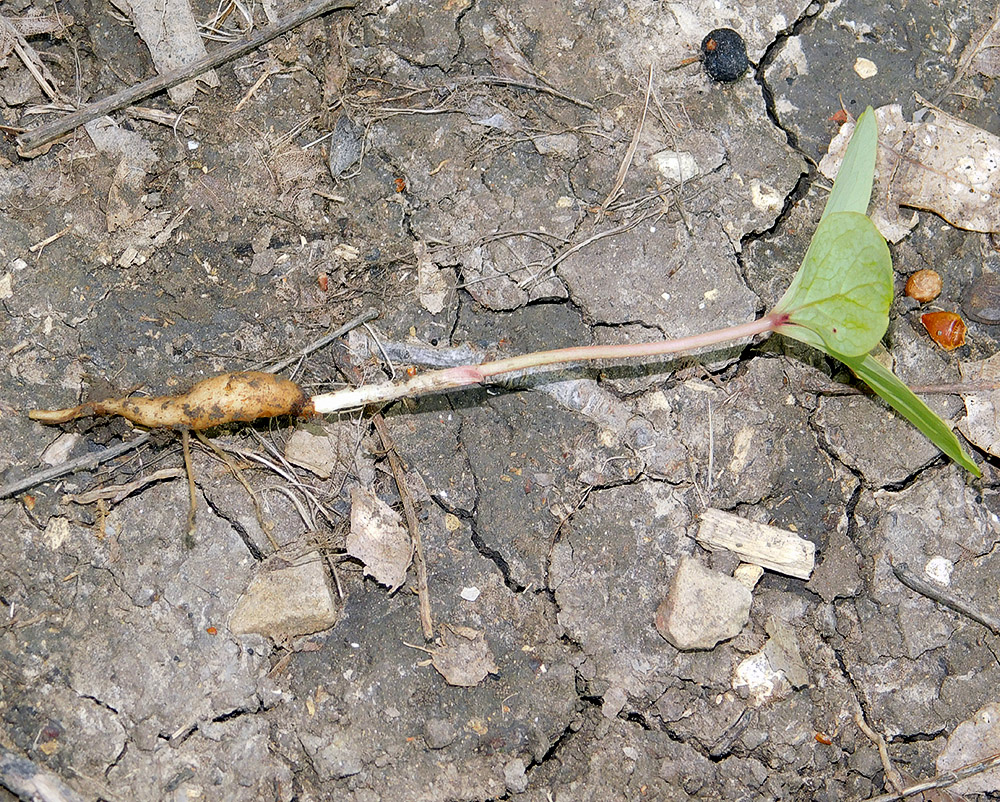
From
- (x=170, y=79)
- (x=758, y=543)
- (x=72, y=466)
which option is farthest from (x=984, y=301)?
(x=72, y=466)

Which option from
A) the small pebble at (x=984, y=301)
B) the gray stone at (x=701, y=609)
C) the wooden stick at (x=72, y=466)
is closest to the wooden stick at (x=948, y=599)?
the gray stone at (x=701, y=609)

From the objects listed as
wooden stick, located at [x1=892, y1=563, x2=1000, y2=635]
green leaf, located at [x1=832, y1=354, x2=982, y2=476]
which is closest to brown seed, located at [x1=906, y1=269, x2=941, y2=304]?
green leaf, located at [x1=832, y1=354, x2=982, y2=476]

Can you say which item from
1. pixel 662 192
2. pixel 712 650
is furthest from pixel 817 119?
pixel 712 650

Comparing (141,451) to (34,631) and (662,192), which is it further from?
(662,192)

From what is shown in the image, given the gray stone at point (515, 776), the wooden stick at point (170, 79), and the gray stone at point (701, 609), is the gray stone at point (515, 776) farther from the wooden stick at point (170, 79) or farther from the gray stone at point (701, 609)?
the wooden stick at point (170, 79)

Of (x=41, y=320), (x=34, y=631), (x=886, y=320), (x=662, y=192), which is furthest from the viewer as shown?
(x=662, y=192)

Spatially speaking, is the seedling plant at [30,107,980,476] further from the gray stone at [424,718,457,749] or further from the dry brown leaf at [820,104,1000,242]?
the gray stone at [424,718,457,749]
